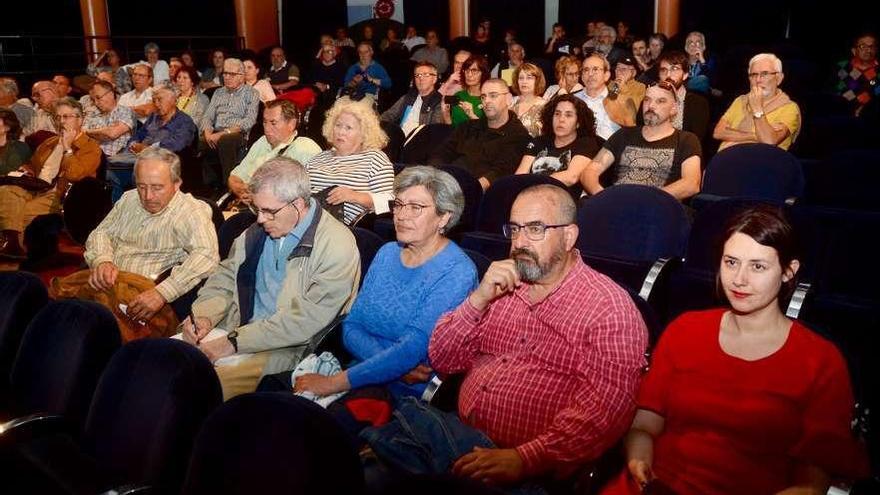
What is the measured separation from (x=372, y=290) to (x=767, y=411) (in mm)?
1260

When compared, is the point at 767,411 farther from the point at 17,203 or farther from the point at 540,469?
the point at 17,203

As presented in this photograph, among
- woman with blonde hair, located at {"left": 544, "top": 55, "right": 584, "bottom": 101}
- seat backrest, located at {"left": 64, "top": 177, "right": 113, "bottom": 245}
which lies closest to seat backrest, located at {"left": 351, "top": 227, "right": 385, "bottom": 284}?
seat backrest, located at {"left": 64, "top": 177, "right": 113, "bottom": 245}

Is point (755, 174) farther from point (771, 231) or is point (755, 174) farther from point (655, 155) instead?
point (771, 231)

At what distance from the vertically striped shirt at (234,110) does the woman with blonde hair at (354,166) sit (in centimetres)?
253

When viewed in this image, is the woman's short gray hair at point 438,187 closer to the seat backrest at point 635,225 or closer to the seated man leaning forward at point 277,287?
the seated man leaning forward at point 277,287

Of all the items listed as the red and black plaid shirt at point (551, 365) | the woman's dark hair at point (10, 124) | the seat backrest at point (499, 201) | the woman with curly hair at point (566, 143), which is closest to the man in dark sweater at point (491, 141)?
the woman with curly hair at point (566, 143)

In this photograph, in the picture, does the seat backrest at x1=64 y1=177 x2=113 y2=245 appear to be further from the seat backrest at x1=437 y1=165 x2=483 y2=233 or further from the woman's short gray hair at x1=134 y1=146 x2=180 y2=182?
the seat backrest at x1=437 y1=165 x2=483 y2=233

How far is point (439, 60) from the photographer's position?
8.85 metres

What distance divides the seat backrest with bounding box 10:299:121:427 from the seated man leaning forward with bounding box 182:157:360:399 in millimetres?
434

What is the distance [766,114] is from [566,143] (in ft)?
3.99

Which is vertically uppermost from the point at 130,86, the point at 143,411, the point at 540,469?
the point at 130,86

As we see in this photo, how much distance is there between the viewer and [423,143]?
4.80m

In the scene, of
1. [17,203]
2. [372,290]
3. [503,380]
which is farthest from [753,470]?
[17,203]

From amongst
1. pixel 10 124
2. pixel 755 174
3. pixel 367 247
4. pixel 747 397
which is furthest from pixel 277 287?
pixel 10 124
